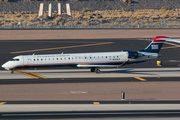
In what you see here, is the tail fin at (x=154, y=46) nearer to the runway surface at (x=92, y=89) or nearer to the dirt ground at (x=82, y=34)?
the runway surface at (x=92, y=89)

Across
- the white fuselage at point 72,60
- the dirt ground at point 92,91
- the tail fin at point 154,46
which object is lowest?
the dirt ground at point 92,91

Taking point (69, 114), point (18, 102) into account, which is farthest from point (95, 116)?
point (18, 102)

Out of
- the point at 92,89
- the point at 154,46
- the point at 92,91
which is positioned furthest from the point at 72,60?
the point at 154,46

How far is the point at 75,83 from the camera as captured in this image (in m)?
32.9

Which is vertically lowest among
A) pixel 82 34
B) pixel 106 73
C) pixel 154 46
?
pixel 106 73

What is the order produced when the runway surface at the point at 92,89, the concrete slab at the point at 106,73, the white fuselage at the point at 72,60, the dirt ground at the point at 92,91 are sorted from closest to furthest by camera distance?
the runway surface at the point at 92,89 → the dirt ground at the point at 92,91 → the concrete slab at the point at 106,73 → the white fuselage at the point at 72,60

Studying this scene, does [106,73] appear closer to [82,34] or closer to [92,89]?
[92,89]

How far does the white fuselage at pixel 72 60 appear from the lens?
37844mm

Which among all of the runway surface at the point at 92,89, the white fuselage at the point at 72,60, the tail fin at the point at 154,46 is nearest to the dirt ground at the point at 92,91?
the runway surface at the point at 92,89

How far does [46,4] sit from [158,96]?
166835 mm

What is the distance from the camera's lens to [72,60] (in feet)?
125

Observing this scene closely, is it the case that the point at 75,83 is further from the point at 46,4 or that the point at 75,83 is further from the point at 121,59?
the point at 46,4

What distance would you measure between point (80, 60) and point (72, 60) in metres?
1.03

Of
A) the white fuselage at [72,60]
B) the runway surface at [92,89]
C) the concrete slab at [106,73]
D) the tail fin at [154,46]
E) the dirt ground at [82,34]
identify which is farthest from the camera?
the dirt ground at [82,34]
